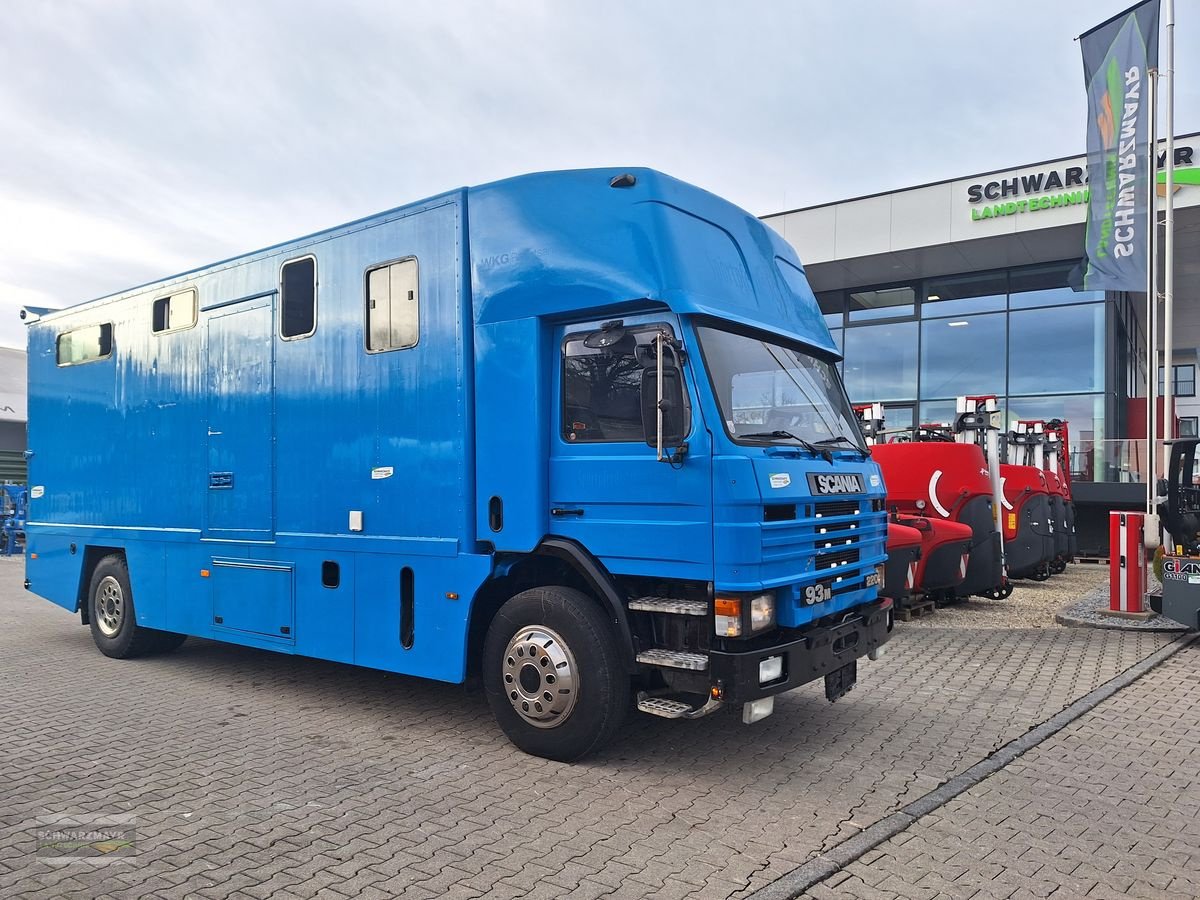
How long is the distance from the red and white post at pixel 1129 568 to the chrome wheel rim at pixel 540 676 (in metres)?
7.99

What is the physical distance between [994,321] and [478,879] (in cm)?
2139

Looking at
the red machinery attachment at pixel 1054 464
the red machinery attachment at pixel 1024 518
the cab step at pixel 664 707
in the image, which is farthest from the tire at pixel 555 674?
the red machinery attachment at pixel 1054 464

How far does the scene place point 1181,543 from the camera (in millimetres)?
10031

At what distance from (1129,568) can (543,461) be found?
824 centimetres

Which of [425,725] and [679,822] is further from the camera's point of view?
[425,725]

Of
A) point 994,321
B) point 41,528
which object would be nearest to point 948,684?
point 41,528

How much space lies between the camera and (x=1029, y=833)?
167 inches

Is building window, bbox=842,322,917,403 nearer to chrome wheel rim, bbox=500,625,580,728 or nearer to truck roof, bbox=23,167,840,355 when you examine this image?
truck roof, bbox=23,167,840,355

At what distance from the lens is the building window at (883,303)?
2317 centimetres

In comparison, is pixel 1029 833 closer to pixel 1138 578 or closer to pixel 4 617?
pixel 1138 578

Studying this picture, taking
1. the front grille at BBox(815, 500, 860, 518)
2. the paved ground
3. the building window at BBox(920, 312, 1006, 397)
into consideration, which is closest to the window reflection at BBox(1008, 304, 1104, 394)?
the building window at BBox(920, 312, 1006, 397)

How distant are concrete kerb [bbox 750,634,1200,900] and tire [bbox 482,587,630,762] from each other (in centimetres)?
144

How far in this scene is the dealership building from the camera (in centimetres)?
1878

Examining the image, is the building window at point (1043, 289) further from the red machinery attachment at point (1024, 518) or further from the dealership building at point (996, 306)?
the red machinery attachment at point (1024, 518)
